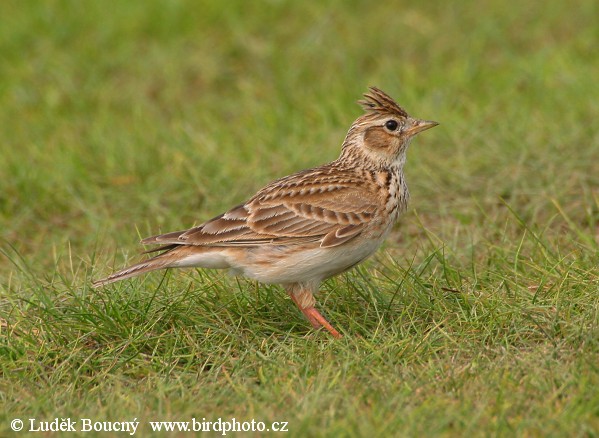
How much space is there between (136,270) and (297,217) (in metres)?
0.97

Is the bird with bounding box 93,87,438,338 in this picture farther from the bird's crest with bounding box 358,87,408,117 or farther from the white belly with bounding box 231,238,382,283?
the bird's crest with bounding box 358,87,408,117

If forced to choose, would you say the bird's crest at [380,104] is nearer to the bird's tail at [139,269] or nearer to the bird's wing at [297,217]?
the bird's wing at [297,217]

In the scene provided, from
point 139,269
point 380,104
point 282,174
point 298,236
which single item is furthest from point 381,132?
point 282,174

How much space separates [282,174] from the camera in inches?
360

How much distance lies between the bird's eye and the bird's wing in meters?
0.43

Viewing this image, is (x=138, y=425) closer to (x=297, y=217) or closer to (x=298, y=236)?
(x=298, y=236)

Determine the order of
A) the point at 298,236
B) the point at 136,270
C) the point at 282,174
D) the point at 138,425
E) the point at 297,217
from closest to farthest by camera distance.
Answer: the point at 138,425
the point at 136,270
the point at 298,236
the point at 297,217
the point at 282,174

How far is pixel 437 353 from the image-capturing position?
5645mm

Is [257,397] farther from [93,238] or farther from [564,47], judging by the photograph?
[564,47]

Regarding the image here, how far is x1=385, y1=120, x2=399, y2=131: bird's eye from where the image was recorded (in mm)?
6758

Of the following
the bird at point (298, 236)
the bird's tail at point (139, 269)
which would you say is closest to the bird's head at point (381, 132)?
the bird at point (298, 236)

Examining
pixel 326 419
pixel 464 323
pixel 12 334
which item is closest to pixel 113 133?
pixel 12 334

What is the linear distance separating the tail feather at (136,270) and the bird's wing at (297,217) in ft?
A: 0.36

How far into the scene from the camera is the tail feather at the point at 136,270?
6.03 metres
